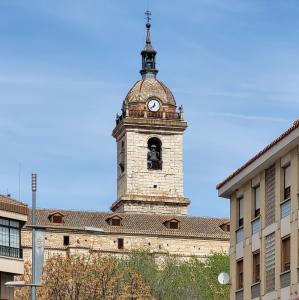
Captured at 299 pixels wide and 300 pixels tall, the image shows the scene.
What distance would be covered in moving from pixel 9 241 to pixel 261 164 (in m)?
14.7

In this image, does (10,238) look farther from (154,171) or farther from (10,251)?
(154,171)

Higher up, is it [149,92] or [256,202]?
[149,92]

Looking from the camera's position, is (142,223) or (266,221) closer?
(266,221)

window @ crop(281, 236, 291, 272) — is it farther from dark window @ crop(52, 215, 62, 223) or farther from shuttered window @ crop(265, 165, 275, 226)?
dark window @ crop(52, 215, 62, 223)

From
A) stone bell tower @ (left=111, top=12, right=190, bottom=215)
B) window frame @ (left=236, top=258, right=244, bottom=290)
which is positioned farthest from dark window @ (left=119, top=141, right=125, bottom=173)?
window frame @ (left=236, top=258, right=244, bottom=290)

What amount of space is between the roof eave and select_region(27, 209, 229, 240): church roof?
10455cm

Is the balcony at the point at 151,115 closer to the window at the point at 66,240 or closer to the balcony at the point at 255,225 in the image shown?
the window at the point at 66,240

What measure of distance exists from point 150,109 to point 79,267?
92052 millimetres

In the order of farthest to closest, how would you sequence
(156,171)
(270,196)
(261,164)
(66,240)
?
1. (156,171)
2. (66,240)
3. (270,196)
4. (261,164)

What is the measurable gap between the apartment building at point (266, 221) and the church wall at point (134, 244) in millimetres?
103964

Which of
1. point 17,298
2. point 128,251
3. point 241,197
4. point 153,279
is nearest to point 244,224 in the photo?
point 241,197

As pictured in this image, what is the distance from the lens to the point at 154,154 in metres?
197

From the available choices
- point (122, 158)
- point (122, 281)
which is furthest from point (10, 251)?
point (122, 158)

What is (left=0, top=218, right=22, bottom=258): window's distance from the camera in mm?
67875
